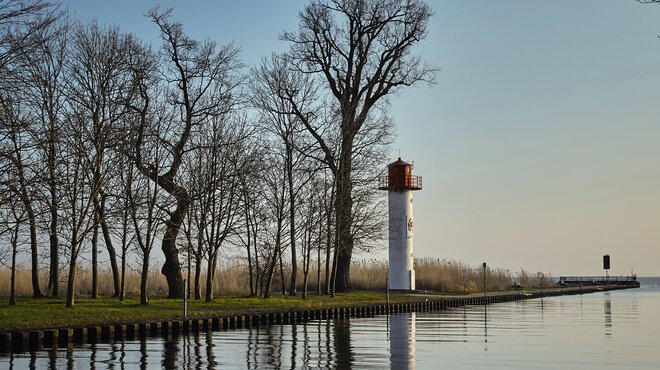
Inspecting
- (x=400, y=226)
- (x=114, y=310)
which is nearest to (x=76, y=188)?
(x=114, y=310)

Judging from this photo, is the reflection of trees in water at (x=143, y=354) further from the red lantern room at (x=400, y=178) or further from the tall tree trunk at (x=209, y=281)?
the red lantern room at (x=400, y=178)

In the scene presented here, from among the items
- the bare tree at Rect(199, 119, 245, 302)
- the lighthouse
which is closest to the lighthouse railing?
the lighthouse

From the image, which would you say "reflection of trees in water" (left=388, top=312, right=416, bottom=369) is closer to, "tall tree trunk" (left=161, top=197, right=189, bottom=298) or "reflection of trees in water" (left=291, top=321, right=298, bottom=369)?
"reflection of trees in water" (left=291, top=321, right=298, bottom=369)

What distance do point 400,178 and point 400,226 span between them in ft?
10.3

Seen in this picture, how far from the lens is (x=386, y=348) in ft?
68.1

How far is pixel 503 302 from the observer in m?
54.5

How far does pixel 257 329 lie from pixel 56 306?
6.89m

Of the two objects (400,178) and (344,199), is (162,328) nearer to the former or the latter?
(344,199)

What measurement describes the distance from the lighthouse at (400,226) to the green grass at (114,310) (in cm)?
1676

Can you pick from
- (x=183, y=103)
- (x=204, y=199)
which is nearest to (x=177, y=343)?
(x=204, y=199)

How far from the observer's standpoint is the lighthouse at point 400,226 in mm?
54562

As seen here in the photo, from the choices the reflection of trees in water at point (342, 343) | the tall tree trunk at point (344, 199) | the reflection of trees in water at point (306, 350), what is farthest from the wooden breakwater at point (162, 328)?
the tall tree trunk at point (344, 199)

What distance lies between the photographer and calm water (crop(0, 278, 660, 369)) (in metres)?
17.5

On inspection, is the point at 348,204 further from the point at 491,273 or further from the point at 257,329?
the point at 491,273
